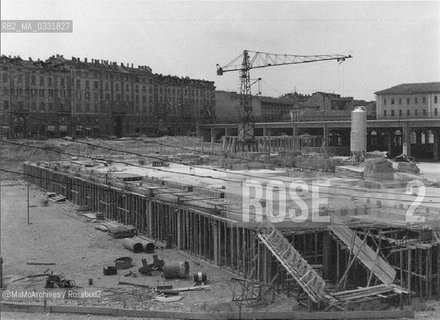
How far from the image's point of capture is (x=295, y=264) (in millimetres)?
17297

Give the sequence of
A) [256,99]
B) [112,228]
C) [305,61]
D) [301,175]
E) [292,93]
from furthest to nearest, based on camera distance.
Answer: [292,93], [256,99], [305,61], [301,175], [112,228]

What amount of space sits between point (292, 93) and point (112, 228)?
433 feet

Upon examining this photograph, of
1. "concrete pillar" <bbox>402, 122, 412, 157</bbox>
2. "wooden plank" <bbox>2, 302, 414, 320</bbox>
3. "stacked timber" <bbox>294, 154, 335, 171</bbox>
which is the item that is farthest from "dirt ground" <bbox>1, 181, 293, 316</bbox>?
"concrete pillar" <bbox>402, 122, 412, 157</bbox>

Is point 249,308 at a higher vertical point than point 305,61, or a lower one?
lower

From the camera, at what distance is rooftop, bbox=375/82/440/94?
8331 centimetres

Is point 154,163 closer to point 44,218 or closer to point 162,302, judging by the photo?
point 44,218

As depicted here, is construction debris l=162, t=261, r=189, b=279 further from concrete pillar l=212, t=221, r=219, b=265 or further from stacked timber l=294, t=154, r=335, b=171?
stacked timber l=294, t=154, r=335, b=171

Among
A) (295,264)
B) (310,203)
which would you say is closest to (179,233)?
(310,203)

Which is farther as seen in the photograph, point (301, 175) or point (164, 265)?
point (301, 175)

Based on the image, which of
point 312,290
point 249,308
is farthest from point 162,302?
point 312,290

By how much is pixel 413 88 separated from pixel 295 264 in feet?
250

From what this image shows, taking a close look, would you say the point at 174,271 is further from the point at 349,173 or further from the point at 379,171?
the point at 349,173

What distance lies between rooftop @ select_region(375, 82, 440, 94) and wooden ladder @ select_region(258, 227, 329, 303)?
7157 cm

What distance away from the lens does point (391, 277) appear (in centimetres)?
1753
